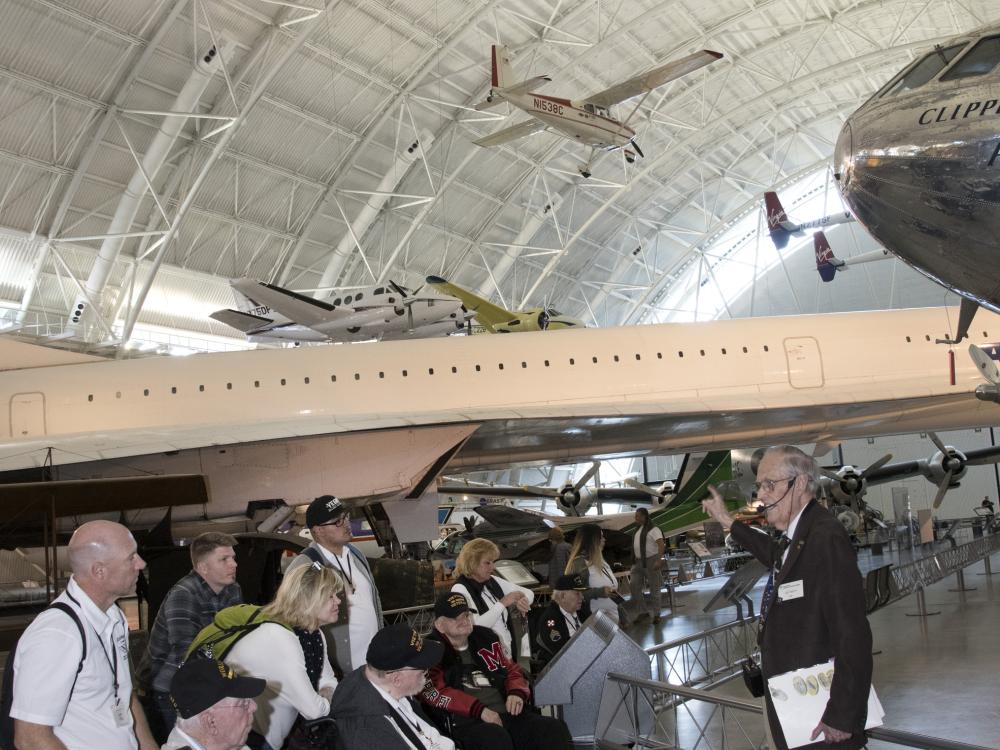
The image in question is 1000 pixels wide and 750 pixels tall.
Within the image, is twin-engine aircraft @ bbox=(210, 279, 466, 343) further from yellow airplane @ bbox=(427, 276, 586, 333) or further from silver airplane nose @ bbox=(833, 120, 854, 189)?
silver airplane nose @ bbox=(833, 120, 854, 189)

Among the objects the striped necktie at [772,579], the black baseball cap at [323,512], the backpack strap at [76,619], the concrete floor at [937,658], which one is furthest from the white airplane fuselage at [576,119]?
the backpack strap at [76,619]

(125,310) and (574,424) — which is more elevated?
(125,310)

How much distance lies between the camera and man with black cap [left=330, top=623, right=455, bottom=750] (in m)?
3.52

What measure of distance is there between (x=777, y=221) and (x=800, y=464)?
88.5ft

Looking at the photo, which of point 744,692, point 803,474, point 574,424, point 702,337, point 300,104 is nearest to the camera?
point 803,474

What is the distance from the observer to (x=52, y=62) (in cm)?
1942

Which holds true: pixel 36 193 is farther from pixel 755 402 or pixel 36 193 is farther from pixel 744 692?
pixel 744 692

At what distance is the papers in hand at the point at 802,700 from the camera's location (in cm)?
320

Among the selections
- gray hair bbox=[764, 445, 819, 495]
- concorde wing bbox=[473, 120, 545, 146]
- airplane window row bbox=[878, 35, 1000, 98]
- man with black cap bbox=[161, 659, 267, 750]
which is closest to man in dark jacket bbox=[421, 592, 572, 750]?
man with black cap bbox=[161, 659, 267, 750]

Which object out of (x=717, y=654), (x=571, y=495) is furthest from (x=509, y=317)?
(x=717, y=654)

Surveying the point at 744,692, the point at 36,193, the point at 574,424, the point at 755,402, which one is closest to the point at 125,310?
the point at 36,193

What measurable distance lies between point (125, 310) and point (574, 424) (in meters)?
16.8

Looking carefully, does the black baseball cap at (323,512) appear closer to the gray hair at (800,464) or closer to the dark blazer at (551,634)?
the dark blazer at (551,634)

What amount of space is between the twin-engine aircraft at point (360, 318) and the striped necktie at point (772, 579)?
15464 millimetres
